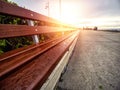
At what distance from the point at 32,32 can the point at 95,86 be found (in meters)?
1.16

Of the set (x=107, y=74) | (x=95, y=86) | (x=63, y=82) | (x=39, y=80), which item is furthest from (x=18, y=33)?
(x=107, y=74)

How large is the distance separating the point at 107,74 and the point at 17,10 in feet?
6.37

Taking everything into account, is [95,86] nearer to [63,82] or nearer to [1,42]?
[63,82]

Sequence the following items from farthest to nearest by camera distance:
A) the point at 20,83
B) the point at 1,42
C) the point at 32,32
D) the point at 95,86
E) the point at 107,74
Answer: the point at 1,42, the point at 107,74, the point at 95,86, the point at 32,32, the point at 20,83

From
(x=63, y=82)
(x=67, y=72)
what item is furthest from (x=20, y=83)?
(x=67, y=72)

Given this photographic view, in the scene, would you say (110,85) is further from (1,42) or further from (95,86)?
(1,42)

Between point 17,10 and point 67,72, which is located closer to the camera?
point 17,10

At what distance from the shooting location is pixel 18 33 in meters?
1.62

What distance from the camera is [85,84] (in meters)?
2.37

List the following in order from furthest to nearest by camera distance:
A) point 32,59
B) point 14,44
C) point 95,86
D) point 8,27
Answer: point 14,44 → point 95,86 → point 32,59 → point 8,27

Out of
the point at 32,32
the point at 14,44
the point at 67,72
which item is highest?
the point at 32,32

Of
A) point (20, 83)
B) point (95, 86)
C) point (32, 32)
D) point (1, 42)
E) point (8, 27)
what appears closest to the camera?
point (20, 83)

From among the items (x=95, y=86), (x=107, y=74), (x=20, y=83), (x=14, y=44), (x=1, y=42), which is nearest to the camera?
(x=20, y=83)

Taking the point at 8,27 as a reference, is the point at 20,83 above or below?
below
